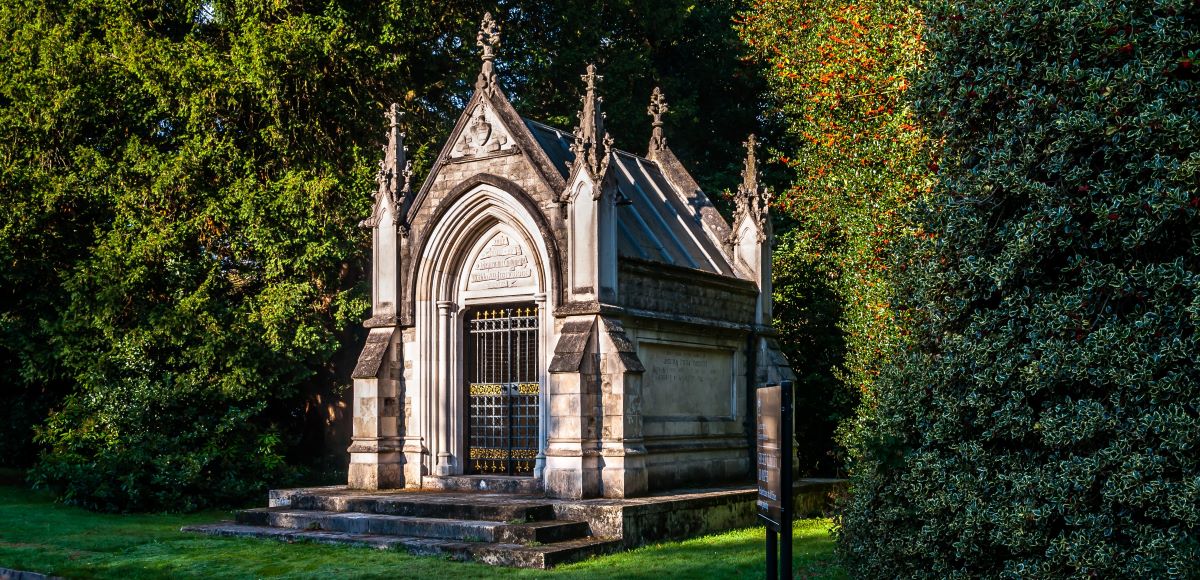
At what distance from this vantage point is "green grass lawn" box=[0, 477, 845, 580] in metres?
12.2

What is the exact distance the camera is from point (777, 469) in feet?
23.5

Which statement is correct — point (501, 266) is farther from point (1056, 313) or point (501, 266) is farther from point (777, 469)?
point (777, 469)

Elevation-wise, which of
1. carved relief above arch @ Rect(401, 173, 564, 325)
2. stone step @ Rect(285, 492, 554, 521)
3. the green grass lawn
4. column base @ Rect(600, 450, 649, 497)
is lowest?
the green grass lawn

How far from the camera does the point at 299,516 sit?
15625mm

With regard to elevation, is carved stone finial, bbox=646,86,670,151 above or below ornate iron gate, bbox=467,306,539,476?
above

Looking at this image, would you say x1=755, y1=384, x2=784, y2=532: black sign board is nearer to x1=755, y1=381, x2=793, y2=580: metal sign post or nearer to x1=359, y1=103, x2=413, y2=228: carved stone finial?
x1=755, y1=381, x2=793, y2=580: metal sign post

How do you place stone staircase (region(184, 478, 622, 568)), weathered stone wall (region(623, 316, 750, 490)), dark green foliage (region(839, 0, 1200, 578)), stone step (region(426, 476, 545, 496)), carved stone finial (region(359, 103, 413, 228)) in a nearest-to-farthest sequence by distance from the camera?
dark green foliage (region(839, 0, 1200, 578)), stone staircase (region(184, 478, 622, 568)), stone step (region(426, 476, 545, 496)), weathered stone wall (region(623, 316, 750, 490)), carved stone finial (region(359, 103, 413, 228))

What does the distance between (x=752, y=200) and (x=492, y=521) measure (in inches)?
332

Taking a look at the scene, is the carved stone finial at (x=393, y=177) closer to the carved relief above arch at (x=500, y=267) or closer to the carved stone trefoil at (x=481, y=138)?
the carved stone trefoil at (x=481, y=138)

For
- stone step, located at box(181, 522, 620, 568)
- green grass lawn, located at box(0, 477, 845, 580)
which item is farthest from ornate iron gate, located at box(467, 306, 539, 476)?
green grass lawn, located at box(0, 477, 845, 580)

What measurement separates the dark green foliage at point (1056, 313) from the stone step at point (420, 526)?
509 centimetres

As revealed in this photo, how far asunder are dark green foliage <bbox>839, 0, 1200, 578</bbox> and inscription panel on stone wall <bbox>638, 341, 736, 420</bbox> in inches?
295

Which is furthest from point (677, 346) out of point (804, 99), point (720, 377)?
point (804, 99)

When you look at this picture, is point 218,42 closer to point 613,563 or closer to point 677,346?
point 677,346
